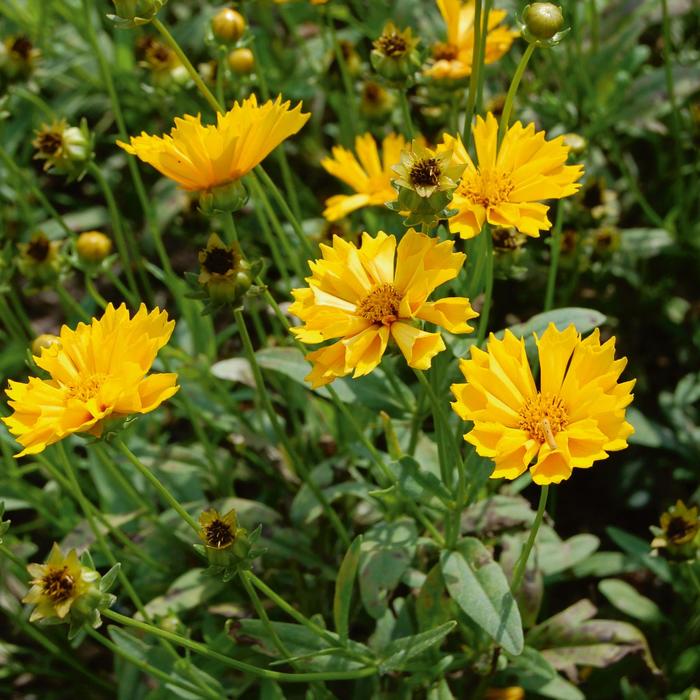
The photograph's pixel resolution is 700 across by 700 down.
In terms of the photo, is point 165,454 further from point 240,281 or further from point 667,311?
point 667,311

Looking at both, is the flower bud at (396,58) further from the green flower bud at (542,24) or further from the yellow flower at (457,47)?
the green flower bud at (542,24)

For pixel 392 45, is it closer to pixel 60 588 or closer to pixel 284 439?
pixel 284 439

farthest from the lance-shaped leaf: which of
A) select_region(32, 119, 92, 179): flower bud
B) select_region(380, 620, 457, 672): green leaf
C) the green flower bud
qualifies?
select_region(32, 119, 92, 179): flower bud

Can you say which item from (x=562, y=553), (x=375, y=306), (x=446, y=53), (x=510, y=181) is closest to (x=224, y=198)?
(x=375, y=306)

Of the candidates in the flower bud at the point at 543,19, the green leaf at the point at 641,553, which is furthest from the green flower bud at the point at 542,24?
the green leaf at the point at 641,553

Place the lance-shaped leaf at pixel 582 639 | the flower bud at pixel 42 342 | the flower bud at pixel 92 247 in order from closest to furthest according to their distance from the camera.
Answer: the flower bud at pixel 42 342, the lance-shaped leaf at pixel 582 639, the flower bud at pixel 92 247

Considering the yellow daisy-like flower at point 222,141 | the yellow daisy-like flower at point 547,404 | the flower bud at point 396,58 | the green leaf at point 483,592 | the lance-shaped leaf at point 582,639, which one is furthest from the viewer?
the lance-shaped leaf at point 582,639
